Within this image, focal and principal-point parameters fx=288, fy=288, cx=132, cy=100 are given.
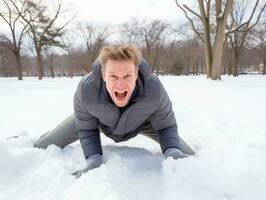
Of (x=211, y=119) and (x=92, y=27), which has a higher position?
(x=92, y=27)

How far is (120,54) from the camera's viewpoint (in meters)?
1.77

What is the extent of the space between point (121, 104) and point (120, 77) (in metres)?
0.24

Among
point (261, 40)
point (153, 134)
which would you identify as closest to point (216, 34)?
point (153, 134)

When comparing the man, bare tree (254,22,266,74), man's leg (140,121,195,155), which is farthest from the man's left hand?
bare tree (254,22,266,74)

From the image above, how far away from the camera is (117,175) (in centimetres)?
192

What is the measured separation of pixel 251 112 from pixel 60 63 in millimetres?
59225

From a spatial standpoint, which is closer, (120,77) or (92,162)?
(120,77)

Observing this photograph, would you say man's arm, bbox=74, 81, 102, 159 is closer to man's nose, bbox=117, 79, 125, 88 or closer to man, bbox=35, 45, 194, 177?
man, bbox=35, 45, 194, 177

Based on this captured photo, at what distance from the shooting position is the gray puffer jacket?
2018 millimetres

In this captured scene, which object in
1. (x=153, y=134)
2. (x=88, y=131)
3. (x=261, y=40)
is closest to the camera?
(x=88, y=131)

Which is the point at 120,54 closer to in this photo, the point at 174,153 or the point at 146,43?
the point at 174,153

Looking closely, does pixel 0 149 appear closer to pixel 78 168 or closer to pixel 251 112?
pixel 78 168

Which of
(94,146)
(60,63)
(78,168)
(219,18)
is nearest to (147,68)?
(94,146)

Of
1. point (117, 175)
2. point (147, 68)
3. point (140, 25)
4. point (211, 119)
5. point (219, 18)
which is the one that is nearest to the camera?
point (117, 175)
